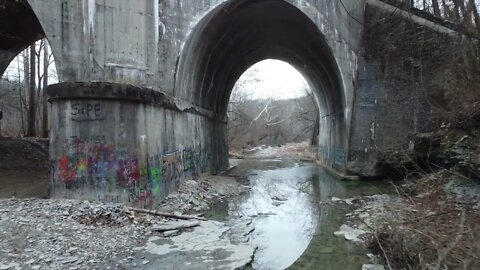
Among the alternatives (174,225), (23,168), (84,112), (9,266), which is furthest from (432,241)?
(23,168)

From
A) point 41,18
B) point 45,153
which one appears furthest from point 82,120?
point 45,153

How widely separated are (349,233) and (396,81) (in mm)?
8204

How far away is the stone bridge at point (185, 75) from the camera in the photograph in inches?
334

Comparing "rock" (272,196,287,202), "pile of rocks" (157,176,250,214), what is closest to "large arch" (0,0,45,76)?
"pile of rocks" (157,176,250,214)

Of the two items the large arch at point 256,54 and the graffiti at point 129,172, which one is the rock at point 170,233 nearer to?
the graffiti at point 129,172

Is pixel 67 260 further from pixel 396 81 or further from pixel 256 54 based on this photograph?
pixel 256 54

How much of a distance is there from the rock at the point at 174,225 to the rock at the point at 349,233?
2961mm

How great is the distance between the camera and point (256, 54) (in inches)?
830

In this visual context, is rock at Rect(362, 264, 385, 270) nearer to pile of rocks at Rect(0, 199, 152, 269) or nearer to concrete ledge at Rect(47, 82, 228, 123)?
pile of rocks at Rect(0, 199, 152, 269)

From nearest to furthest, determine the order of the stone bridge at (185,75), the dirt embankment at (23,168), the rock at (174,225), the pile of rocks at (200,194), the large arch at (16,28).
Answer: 1. the rock at (174,225)
2. the stone bridge at (185,75)
3. the dirt embankment at (23,168)
4. the pile of rocks at (200,194)
5. the large arch at (16,28)

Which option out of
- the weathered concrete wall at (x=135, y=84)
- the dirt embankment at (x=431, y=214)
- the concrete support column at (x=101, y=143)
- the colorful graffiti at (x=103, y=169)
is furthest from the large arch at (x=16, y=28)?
the dirt embankment at (x=431, y=214)

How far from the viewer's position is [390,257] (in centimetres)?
539

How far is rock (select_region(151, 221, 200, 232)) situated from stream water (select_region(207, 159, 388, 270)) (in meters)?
1.13

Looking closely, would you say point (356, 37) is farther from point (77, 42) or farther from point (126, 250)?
point (126, 250)
